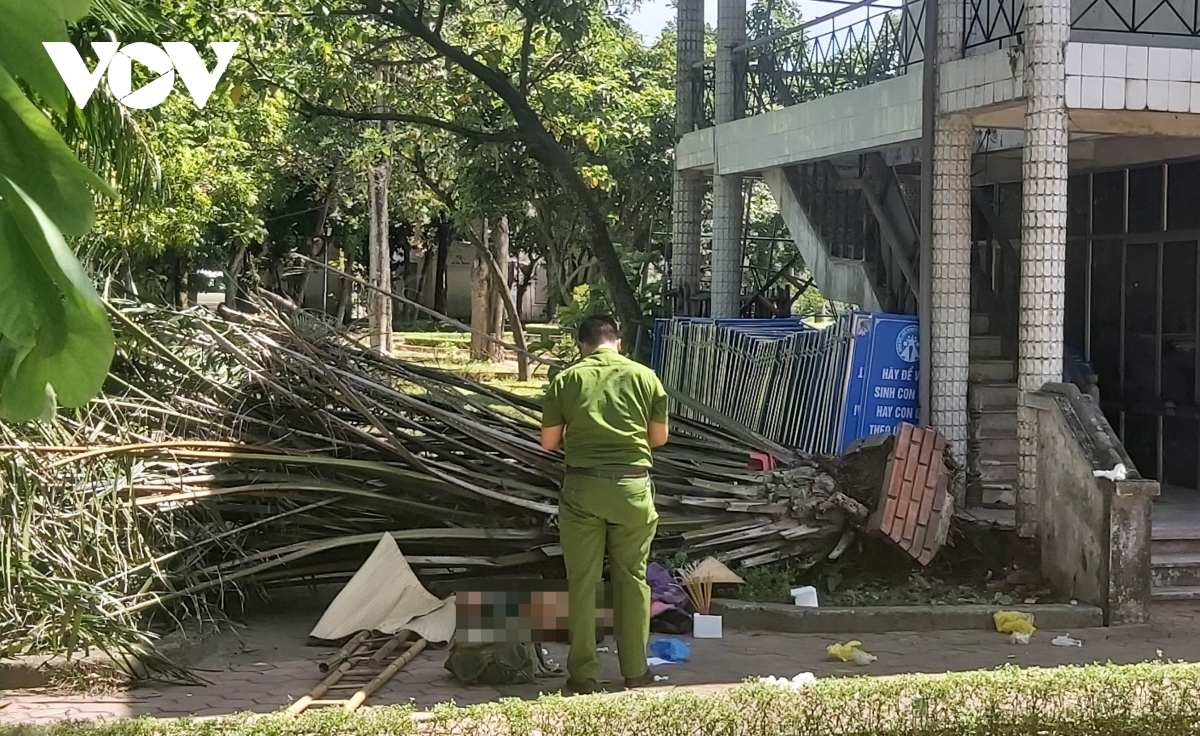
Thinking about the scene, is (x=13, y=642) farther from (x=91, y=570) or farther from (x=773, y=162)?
(x=773, y=162)

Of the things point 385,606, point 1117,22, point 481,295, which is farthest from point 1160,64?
point 481,295

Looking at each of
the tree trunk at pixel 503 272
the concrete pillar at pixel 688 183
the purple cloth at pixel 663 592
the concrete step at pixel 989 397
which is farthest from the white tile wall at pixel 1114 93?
the tree trunk at pixel 503 272

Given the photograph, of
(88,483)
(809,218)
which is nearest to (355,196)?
(809,218)

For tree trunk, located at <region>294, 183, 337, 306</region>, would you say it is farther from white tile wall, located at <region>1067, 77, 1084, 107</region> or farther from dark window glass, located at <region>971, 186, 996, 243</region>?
white tile wall, located at <region>1067, 77, 1084, 107</region>

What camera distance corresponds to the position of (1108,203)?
12.6m

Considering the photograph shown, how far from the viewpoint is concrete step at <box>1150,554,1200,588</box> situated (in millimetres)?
9125

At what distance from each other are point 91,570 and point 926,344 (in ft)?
21.7

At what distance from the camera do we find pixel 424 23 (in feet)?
46.5

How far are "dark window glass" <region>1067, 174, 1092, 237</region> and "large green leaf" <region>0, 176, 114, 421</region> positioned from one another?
41.3 ft

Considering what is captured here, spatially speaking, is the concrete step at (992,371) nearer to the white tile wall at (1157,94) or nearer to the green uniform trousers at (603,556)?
the white tile wall at (1157,94)

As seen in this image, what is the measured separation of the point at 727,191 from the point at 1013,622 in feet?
22.3

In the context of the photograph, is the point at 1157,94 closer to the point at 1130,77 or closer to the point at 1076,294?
the point at 1130,77

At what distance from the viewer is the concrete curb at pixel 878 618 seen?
8.09m

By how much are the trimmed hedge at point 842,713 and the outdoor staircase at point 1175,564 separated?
3.70 metres
